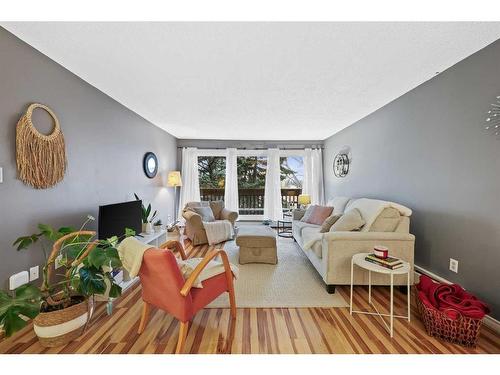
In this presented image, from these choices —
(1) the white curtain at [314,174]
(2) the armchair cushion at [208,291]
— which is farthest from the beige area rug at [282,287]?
(1) the white curtain at [314,174]

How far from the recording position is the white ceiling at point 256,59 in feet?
4.91

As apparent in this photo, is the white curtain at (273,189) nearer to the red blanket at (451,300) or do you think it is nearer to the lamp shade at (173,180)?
the lamp shade at (173,180)

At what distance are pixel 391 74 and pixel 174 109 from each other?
9.30ft

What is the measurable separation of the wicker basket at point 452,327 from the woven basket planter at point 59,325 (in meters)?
2.64

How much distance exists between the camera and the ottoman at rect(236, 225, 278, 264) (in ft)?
9.66

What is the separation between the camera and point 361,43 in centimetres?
162

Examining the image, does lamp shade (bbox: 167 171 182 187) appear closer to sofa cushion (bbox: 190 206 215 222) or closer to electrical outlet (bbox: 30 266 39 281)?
sofa cushion (bbox: 190 206 215 222)

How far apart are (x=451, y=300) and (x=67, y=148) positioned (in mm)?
3672

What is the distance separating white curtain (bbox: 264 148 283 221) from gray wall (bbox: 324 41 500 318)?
267 cm

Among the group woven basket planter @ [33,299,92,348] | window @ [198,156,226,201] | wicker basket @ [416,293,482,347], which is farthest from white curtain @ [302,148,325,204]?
woven basket planter @ [33,299,92,348]

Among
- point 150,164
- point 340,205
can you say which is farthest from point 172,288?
Answer: point 340,205

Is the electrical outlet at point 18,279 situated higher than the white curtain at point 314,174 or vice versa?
the white curtain at point 314,174
